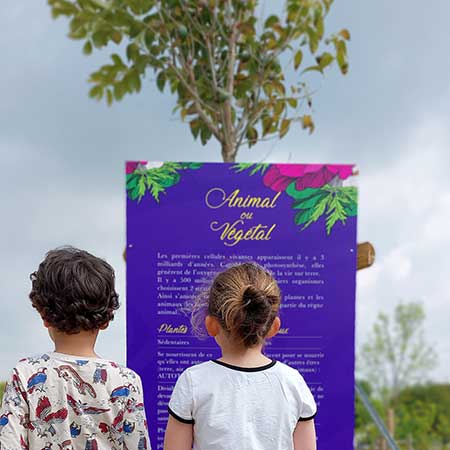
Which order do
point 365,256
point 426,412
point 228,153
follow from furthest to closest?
point 426,412 < point 228,153 < point 365,256

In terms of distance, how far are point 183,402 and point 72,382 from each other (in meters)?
0.29

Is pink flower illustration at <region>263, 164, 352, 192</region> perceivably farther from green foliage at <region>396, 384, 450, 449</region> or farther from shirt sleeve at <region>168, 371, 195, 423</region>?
green foliage at <region>396, 384, 450, 449</region>

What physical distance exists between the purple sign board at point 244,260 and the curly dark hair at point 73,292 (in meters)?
0.82

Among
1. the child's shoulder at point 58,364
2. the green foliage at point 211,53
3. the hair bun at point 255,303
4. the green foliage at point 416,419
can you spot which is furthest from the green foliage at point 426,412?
the child's shoulder at point 58,364

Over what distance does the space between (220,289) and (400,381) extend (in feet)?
25.8

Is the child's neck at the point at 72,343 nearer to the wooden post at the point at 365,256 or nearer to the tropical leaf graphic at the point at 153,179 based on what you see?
the tropical leaf graphic at the point at 153,179

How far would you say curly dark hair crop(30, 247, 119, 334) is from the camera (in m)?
1.87

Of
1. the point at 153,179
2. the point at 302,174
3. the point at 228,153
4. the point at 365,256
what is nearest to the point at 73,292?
the point at 153,179

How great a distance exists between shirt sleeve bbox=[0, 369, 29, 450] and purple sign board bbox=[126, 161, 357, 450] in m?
0.90

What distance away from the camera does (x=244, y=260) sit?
9.08ft

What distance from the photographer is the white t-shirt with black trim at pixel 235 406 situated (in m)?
1.86

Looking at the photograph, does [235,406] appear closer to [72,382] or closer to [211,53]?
[72,382]

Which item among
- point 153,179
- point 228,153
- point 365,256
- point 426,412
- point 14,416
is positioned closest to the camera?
point 14,416

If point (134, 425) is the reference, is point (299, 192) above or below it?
above
